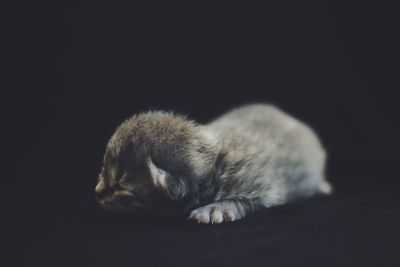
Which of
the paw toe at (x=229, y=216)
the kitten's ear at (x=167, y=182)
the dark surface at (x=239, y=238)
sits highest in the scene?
the kitten's ear at (x=167, y=182)

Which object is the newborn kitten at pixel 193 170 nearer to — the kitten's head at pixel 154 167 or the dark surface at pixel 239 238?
the kitten's head at pixel 154 167

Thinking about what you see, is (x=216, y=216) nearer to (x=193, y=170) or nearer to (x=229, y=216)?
(x=229, y=216)

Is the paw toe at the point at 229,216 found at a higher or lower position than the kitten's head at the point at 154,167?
lower

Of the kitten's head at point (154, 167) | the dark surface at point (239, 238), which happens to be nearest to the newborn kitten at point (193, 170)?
the kitten's head at point (154, 167)

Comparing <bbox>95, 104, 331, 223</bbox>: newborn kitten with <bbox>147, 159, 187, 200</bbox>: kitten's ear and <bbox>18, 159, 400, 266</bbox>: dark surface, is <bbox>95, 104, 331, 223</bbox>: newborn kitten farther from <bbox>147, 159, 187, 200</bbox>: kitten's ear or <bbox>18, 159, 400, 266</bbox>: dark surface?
<bbox>18, 159, 400, 266</bbox>: dark surface

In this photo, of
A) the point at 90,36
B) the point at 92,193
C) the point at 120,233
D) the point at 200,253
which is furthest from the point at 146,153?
the point at 90,36

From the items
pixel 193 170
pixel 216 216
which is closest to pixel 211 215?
pixel 216 216

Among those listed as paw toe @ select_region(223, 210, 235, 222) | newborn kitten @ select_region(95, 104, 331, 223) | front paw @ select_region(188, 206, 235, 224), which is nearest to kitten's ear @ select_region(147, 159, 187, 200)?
newborn kitten @ select_region(95, 104, 331, 223)

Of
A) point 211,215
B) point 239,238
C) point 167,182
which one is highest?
point 167,182

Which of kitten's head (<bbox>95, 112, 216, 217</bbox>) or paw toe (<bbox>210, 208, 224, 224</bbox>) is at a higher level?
kitten's head (<bbox>95, 112, 216, 217</bbox>)
